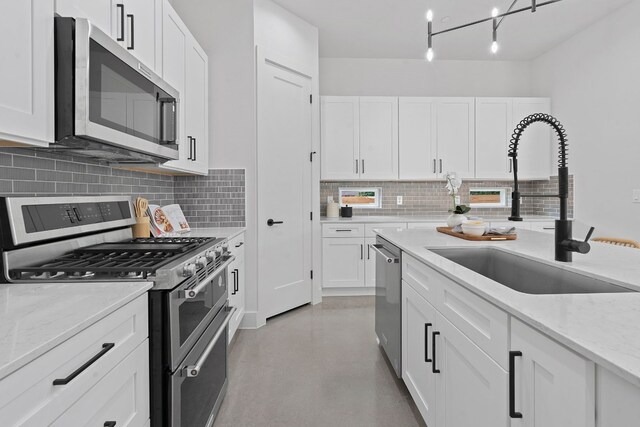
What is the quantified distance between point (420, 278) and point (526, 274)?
1.55 ft

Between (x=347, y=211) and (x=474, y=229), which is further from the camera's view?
(x=347, y=211)

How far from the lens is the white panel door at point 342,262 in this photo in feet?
13.9

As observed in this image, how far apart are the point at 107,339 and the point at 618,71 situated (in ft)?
15.9

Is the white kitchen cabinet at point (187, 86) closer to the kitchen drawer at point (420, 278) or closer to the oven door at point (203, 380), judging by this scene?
the oven door at point (203, 380)

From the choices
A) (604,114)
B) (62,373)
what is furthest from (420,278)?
(604,114)

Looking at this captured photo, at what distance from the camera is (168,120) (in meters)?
2.04

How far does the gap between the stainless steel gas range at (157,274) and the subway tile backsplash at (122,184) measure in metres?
0.12

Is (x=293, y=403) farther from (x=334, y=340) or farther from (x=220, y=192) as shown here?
(x=220, y=192)

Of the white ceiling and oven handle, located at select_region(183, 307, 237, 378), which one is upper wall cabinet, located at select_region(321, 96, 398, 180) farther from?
oven handle, located at select_region(183, 307, 237, 378)

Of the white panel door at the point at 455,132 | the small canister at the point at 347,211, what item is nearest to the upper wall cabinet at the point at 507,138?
the white panel door at the point at 455,132

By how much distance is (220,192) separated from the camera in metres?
3.24

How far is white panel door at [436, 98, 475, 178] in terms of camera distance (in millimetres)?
4555

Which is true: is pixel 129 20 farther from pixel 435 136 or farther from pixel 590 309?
pixel 435 136

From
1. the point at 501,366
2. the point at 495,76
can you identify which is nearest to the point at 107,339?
the point at 501,366
